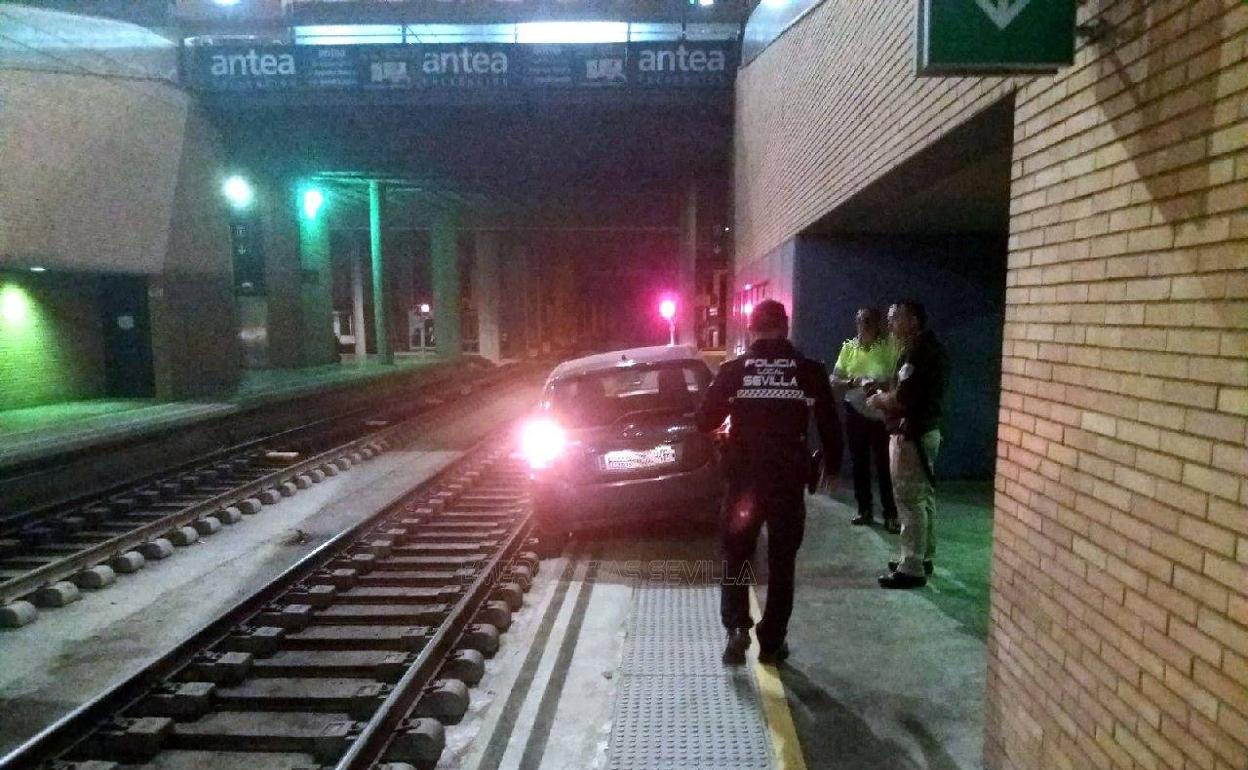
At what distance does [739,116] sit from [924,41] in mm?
14364

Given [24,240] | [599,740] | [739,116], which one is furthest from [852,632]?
[24,240]

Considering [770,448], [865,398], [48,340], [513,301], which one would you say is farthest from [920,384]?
[513,301]

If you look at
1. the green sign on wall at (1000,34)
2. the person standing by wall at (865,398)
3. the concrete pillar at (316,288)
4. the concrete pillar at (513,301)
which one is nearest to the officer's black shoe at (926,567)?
the person standing by wall at (865,398)

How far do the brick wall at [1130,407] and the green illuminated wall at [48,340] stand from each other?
17770 millimetres

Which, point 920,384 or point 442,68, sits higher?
point 442,68

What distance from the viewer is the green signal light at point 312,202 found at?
86.3 ft

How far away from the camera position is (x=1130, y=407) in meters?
2.42

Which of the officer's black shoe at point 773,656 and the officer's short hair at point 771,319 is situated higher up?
the officer's short hair at point 771,319

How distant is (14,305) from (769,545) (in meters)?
16.8

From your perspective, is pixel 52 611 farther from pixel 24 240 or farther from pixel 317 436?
pixel 24 240

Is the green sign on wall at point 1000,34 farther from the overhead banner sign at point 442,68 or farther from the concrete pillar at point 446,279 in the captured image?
the concrete pillar at point 446,279

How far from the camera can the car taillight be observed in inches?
263

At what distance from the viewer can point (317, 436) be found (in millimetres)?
13758

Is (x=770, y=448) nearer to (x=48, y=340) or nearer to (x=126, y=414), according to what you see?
(x=126, y=414)
